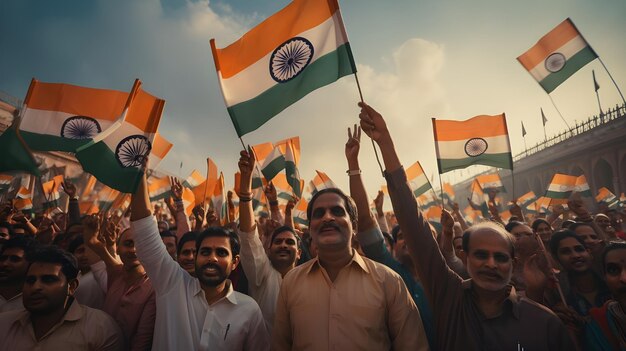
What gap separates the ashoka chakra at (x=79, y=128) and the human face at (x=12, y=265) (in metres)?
2.08

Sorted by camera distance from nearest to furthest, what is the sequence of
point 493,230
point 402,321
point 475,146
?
1. point 402,321
2. point 493,230
3. point 475,146

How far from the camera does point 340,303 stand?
6.23 ft

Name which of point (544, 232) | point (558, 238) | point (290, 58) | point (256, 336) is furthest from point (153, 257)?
point (544, 232)

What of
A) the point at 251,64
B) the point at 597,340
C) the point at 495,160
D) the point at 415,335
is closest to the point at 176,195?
the point at 251,64

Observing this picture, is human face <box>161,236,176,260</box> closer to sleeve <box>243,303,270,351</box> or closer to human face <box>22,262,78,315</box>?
human face <box>22,262,78,315</box>

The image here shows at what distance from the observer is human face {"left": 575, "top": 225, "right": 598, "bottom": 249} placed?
3.91m

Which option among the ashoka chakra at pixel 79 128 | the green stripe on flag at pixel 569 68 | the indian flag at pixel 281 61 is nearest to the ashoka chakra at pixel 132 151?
the indian flag at pixel 281 61

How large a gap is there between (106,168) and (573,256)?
4466mm

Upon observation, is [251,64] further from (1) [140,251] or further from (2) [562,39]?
(2) [562,39]

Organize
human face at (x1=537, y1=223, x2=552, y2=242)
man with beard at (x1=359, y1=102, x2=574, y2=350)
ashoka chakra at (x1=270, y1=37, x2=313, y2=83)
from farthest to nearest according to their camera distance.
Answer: human face at (x1=537, y1=223, x2=552, y2=242) → ashoka chakra at (x1=270, y1=37, x2=313, y2=83) → man with beard at (x1=359, y1=102, x2=574, y2=350)

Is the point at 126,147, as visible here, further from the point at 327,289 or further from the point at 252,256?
the point at 327,289

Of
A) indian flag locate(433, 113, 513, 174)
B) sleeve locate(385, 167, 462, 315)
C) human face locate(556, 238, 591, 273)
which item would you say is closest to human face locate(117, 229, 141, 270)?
sleeve locate(385, 167, 462, 315)

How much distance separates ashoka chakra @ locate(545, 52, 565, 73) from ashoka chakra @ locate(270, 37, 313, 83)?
6.51 metres

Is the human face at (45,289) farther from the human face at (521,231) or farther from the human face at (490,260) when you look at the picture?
the human face at (521,231)
